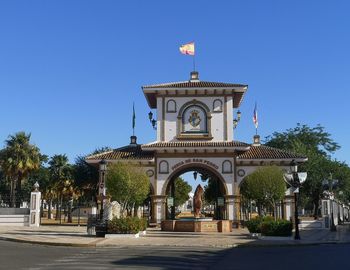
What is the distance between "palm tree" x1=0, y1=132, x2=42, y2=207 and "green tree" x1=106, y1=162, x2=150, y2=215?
922 inches

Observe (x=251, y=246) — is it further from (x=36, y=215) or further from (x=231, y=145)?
(x=36, y=215)

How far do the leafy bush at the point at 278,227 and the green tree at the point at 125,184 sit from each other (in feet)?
31.3

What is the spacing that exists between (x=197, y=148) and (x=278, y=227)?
1355cm

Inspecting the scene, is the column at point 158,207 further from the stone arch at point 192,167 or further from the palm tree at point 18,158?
the palm tree at point 18,158

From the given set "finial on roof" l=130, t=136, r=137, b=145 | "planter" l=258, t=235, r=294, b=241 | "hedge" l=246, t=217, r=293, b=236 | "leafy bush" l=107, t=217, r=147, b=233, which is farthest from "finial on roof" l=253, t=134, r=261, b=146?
"leafy bush" l=107, t=217, r=147, b=233

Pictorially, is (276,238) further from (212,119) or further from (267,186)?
(212,119)

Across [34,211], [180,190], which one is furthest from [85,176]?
[180,190]

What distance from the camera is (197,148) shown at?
41.2 m

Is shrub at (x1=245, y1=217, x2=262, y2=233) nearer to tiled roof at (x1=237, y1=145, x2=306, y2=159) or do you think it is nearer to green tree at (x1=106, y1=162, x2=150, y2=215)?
green tree at (x1=106, y1=162, x2=150, y2=215)

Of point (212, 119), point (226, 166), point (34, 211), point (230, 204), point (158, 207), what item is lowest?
point (34, 211)

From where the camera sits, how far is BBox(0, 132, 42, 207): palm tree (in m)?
55.0

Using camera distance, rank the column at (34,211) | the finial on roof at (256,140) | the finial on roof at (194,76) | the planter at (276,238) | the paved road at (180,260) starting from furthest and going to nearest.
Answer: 1. the finial on roof at (256,140)
2. the finial on roof at (194,76)
3. the column at (34,211)
4. the planter at (276,238)
5. the paved road at (180,260)

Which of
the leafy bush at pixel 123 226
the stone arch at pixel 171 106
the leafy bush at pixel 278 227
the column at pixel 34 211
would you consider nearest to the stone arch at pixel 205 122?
the stone arch at pixel 171 106

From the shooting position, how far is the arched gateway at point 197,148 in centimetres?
4147
